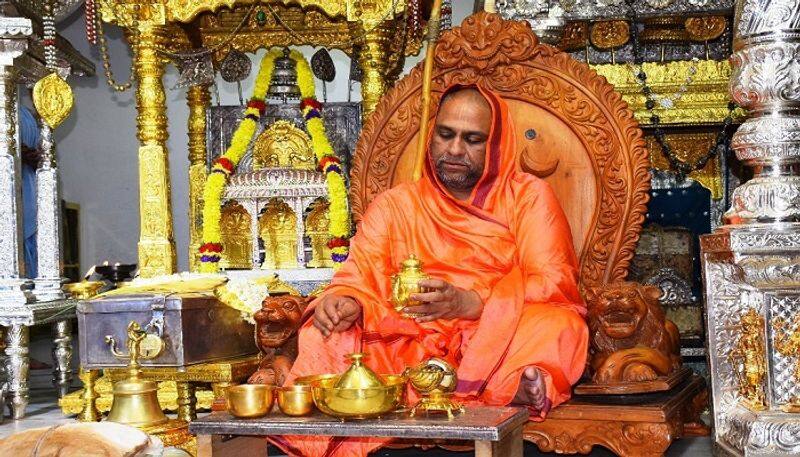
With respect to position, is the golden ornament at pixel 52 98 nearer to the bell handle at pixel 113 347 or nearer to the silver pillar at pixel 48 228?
the silver pillar at pixel 48 228

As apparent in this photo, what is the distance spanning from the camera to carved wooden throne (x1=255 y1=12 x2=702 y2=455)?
5516 millimetres

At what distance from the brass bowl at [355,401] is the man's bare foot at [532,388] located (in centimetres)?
86

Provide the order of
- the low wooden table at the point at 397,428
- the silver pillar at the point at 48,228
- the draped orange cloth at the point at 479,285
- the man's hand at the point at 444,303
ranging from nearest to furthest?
1. the low wooden table at the point at 397,428
2. the man's hand at the point at 444,303
3. the draped orange cloth at the point at 479,285
4. the silver pillar at the point at 48,228

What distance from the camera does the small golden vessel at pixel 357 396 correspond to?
3.64m

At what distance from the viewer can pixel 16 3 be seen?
26.9 feet

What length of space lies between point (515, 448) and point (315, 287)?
4.43 metres

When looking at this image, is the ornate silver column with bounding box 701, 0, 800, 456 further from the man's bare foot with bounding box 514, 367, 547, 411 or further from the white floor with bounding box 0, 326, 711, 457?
the man's bare foot with bounding box 514, 367, 547, 411

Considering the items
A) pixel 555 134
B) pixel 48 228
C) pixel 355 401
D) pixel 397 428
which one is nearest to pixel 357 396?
pixel 355 401

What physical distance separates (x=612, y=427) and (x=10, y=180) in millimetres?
4732

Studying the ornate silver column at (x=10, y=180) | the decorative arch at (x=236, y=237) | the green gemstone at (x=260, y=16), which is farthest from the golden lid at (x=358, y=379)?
the decorative arch at (x=236, y=237)

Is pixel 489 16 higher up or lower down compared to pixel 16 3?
lower down

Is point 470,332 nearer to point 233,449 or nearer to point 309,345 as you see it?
point 309,345

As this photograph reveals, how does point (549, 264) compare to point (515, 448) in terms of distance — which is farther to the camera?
point (549, 264)

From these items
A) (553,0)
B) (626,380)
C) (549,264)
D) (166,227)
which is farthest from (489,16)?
(166,227)
